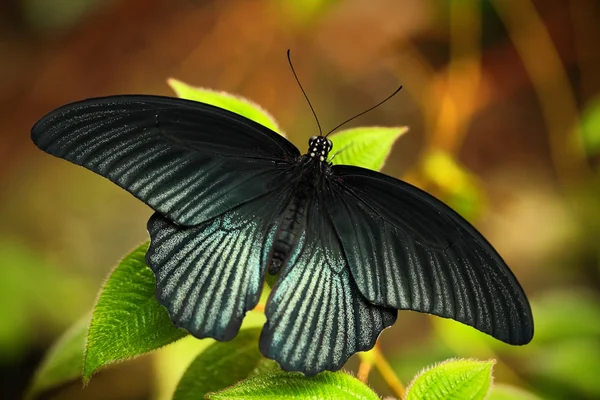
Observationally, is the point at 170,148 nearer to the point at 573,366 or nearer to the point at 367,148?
the point at 367,148

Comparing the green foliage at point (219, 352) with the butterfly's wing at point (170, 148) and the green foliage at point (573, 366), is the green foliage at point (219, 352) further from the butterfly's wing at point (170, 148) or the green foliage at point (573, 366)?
the green foliage at point (573, 366)

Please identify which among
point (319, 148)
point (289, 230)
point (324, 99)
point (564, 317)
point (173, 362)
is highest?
point (324, 99)

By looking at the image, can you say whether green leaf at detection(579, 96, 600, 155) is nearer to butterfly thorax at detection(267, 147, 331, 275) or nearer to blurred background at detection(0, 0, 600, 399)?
blurred background at detection(0, 0, 600, 399)

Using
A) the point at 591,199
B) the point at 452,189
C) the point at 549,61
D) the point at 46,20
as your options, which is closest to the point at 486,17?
the point at 549,61

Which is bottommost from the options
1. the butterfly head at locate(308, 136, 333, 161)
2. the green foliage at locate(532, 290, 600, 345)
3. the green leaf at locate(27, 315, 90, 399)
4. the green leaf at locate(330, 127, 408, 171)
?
the green leaf at locate(27, 315, 90, 399)

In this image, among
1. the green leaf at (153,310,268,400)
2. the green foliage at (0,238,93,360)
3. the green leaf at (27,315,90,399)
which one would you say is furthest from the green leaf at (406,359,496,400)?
the green foliage at (0,238,93,360)

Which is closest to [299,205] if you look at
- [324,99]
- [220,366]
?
[220,366]
